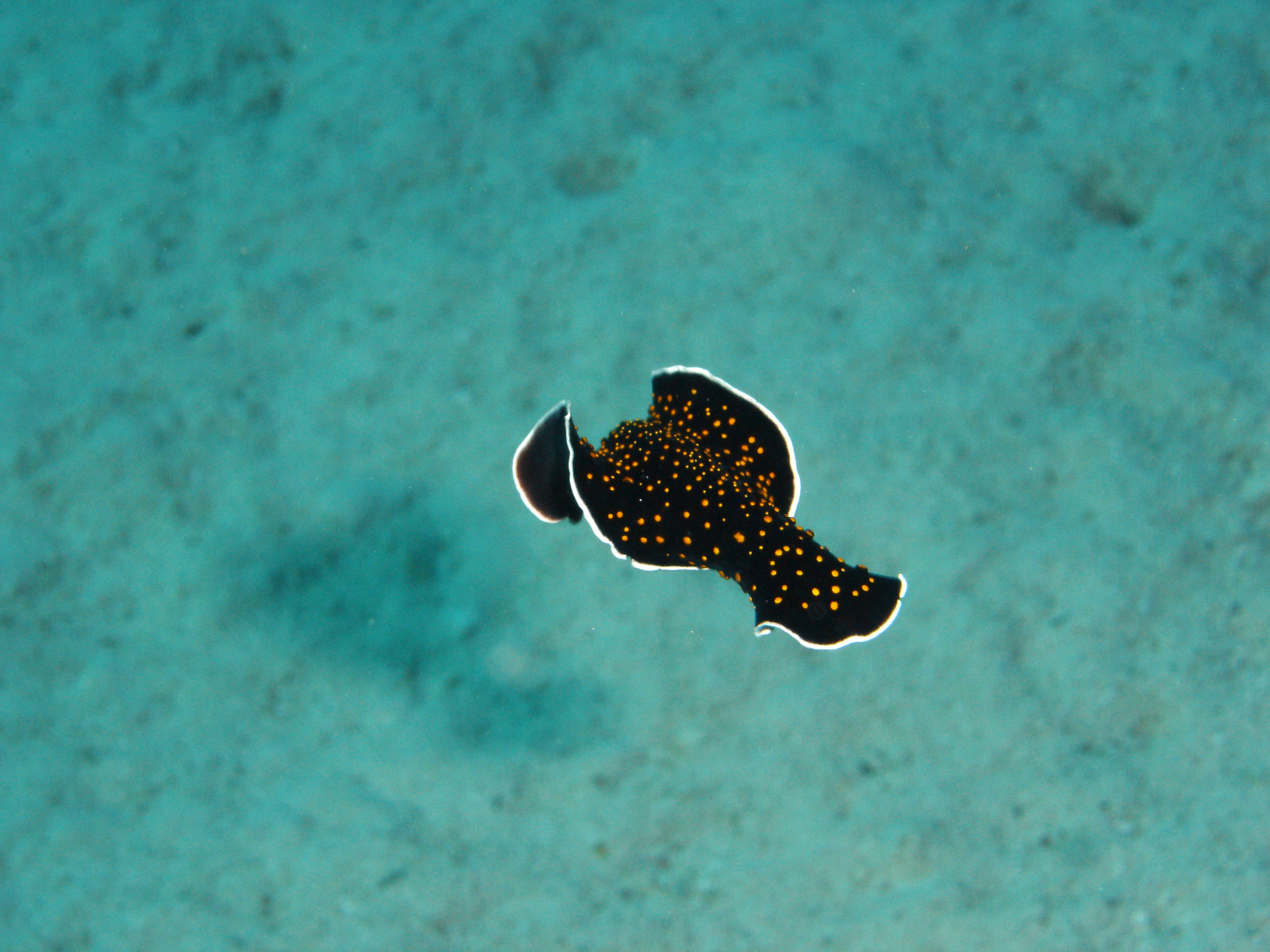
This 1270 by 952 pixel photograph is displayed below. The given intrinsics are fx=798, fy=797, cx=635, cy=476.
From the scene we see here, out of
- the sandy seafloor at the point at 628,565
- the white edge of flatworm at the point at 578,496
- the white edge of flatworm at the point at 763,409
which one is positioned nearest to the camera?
the white edge of flatworm at the point at 578,496

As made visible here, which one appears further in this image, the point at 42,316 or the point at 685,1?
the point at 685,1

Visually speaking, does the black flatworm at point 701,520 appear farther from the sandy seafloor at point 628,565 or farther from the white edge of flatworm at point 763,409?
the sandy seafloor at point 628,565

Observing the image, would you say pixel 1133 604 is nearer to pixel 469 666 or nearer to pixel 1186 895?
pixel 1186 895

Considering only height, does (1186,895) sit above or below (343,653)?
below

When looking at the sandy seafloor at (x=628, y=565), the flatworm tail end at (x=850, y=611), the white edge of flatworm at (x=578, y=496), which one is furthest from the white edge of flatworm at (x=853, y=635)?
the sandy seafloor at (x=628, y=565)

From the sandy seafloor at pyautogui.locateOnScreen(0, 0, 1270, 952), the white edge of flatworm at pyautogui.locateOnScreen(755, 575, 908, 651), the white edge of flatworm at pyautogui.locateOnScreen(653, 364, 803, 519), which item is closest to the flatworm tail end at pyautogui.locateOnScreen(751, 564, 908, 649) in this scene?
the white edge of flatworm at pyautogui.locateOnScreen(755, 575, 908, 651)

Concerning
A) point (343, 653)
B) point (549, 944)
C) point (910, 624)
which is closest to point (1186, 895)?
point (910, 624)

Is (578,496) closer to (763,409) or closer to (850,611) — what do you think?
(763,409)
